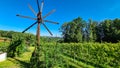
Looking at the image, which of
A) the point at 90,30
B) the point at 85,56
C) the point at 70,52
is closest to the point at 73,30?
the point at 90,30

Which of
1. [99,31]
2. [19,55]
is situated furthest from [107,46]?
[99,31]

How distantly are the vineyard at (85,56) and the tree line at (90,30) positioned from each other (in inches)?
1302

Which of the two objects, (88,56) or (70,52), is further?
(70,52)

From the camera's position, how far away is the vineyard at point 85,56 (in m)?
11.5

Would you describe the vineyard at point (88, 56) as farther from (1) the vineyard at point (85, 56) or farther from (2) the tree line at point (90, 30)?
(2) the tree line at point (90, 30)

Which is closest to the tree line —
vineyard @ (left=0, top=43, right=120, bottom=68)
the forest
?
the forest

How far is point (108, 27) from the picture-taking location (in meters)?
58.1

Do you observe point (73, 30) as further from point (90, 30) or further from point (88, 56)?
point (88, 56)

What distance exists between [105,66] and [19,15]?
1119 centimetres

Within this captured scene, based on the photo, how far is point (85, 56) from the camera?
22.7 metres

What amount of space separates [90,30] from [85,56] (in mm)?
43523

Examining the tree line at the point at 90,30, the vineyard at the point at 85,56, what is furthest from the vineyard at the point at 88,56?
the tree line at the point at 90,30

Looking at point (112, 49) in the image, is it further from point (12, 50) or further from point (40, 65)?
point (12, 50)

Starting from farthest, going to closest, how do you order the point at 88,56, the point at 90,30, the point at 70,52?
the point at 90,30 → the point at 70,52 → the point at 88,56
